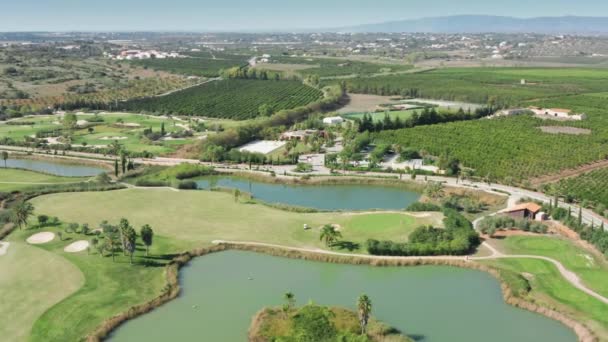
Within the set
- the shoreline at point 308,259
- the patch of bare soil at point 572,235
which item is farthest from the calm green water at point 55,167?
the patch of bare soil at point 572,235

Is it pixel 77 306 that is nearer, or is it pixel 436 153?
pixel 77 306

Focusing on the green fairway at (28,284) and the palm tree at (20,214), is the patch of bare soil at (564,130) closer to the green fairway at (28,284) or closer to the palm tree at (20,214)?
the palm tree at (20,214)

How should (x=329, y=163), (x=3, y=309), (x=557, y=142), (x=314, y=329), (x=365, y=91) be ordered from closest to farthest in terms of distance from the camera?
(x=314, y=329), (x=3, y=309), (x=329, y=163), (x=557, y=142), (x=365, y=91)

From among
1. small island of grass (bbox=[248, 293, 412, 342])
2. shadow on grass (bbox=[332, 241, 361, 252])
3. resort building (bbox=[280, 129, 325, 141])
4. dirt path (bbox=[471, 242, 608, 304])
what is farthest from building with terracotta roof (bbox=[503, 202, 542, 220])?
resort building (bbox=[280, 129, 325, 141])

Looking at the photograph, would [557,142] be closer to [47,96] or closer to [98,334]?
[98,334]

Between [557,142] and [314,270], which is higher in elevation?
[557,142]

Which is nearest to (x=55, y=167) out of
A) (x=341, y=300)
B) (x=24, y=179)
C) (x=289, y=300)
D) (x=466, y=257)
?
(x=24, y=179)

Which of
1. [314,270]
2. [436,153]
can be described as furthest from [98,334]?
[436,153]

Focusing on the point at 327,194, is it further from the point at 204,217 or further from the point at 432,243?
the point at 432,243
